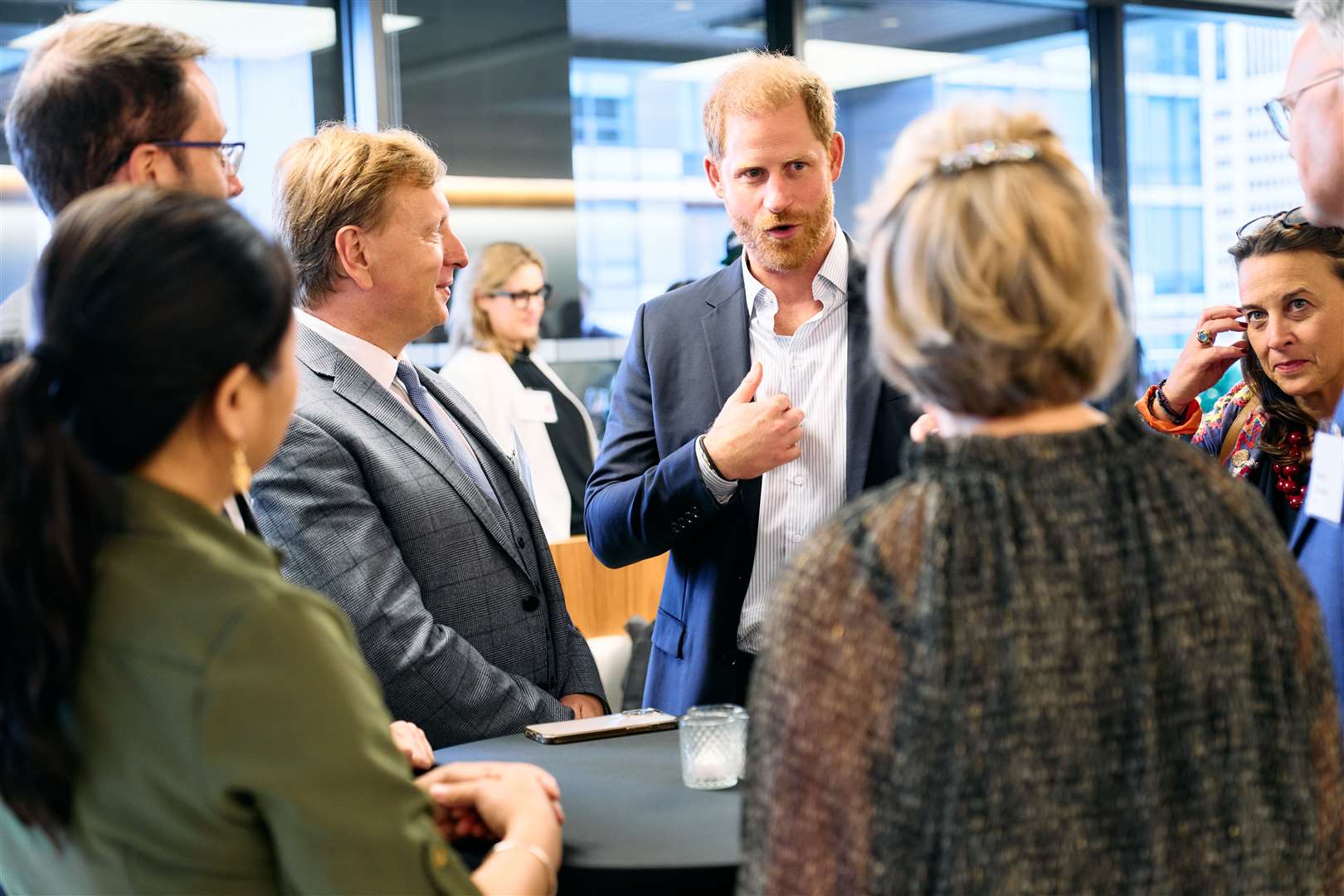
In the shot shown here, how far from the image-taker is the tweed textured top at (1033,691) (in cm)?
109

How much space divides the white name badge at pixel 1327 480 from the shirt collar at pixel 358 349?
1546 millimetres

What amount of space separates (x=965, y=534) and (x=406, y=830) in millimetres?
594

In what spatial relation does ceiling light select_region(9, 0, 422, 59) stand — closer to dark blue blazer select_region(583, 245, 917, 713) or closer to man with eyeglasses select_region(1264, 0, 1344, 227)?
dark blue blazer select_region(583, 245, 917, 713)

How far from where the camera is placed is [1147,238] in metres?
7.47

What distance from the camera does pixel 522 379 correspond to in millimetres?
5348

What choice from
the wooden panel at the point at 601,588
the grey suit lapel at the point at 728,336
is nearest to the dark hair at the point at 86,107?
the grey suit lapel at the point at 728,336

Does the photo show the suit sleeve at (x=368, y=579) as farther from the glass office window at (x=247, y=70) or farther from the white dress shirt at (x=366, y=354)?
the glass office window at (x=247, y=70)

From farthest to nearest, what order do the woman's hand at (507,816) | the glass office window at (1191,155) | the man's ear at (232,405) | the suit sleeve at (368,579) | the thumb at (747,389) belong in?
the glass office window at (1191,155) → the thumb at (747,389) → the suit sleeve at (368,579) → the woman's hand at (507,816) → the man's ear at (232,405)

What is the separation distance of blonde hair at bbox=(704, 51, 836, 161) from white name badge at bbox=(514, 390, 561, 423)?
2.65 metres

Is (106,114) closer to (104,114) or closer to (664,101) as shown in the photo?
(104,114)

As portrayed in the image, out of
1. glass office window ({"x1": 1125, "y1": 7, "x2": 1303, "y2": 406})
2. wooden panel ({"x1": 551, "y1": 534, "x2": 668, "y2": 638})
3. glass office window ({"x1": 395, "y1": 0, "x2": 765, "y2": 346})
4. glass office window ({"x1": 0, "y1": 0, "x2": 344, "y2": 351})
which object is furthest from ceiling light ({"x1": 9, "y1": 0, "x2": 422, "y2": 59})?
glass office window ({"x1": 1125, "y1": 7, "x2": 1303, "y2": 406})

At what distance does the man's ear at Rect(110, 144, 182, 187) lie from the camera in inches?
66.4

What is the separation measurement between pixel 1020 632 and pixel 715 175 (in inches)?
71.9

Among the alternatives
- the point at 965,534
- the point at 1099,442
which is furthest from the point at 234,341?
the point at 1099,442
